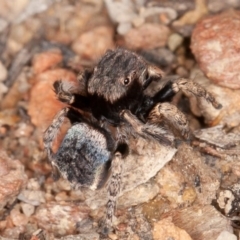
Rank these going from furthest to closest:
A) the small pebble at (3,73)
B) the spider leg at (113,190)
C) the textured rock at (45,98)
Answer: the small pebble at (3,73) < the textured rock at (45,98) < the spider leg at (113,190)

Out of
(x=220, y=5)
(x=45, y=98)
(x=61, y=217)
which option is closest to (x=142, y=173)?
(x=61, y=217)

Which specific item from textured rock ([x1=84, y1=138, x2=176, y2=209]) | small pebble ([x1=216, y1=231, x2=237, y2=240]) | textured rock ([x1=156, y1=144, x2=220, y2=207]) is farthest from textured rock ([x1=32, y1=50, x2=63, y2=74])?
small pebble ([x1=216, y1=231, x2=237, y2=240])

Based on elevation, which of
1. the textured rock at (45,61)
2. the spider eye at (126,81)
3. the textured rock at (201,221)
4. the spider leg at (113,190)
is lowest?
the textured rock at (201,221)

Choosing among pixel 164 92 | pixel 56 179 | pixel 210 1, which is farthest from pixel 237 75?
pixel 56 179

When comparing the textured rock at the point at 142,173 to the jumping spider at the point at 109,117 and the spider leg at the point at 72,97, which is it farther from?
the spider leg at the point at 72,97

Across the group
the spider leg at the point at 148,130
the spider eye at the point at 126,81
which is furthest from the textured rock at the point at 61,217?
the spider eye at the point at 126,81
